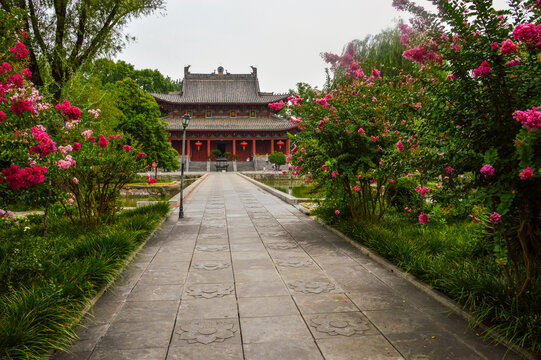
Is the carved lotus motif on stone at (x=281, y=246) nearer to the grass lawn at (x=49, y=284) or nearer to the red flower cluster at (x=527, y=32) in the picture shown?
the grass lawn at (x=49, y=284)

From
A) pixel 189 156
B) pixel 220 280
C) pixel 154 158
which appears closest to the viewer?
pixel 220 280

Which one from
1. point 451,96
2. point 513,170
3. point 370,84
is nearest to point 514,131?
point 513,170

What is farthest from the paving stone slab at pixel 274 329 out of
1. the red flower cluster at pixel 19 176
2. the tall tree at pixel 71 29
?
the tall tree at pixel 71 29

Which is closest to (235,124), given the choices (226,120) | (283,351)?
(226,120)

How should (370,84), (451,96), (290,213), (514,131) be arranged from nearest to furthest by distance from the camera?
(514,131), (451,96), (370,84), (290,213)

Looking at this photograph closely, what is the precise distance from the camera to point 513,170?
2.50 metres

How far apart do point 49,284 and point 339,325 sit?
2.58 m

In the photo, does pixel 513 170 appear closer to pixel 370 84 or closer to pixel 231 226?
pixel 370 84

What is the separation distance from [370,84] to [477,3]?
11.8ft

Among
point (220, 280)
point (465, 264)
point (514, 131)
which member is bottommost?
point (220, 280)

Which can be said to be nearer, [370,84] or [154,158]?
[370,84]

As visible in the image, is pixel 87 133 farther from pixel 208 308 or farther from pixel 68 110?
pixel 208 308

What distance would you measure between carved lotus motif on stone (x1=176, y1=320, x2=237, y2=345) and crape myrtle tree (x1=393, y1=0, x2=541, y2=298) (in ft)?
7.47

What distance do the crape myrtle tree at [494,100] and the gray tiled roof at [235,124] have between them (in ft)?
118
